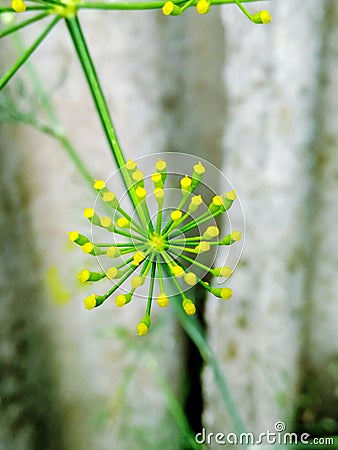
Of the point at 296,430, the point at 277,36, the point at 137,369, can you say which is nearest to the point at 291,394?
the point at 296,430

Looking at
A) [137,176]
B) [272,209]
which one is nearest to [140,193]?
[137,176]

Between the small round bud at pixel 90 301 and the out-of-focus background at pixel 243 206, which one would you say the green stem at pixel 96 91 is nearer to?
the small round bud at pixel 90 301

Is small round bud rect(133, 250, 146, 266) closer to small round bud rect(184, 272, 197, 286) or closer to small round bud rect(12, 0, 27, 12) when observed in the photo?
small round bud rect(184, 272, 197, 286)

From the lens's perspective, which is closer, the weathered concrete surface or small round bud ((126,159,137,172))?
small round bud ((126,159,137,172))

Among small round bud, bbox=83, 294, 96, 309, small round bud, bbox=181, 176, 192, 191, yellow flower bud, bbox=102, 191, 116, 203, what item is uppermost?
small round bud, bbox=181, 176, 192, 191

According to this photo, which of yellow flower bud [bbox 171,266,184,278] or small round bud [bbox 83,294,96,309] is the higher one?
yellow flower bud [bbox 171,266,184,278]
